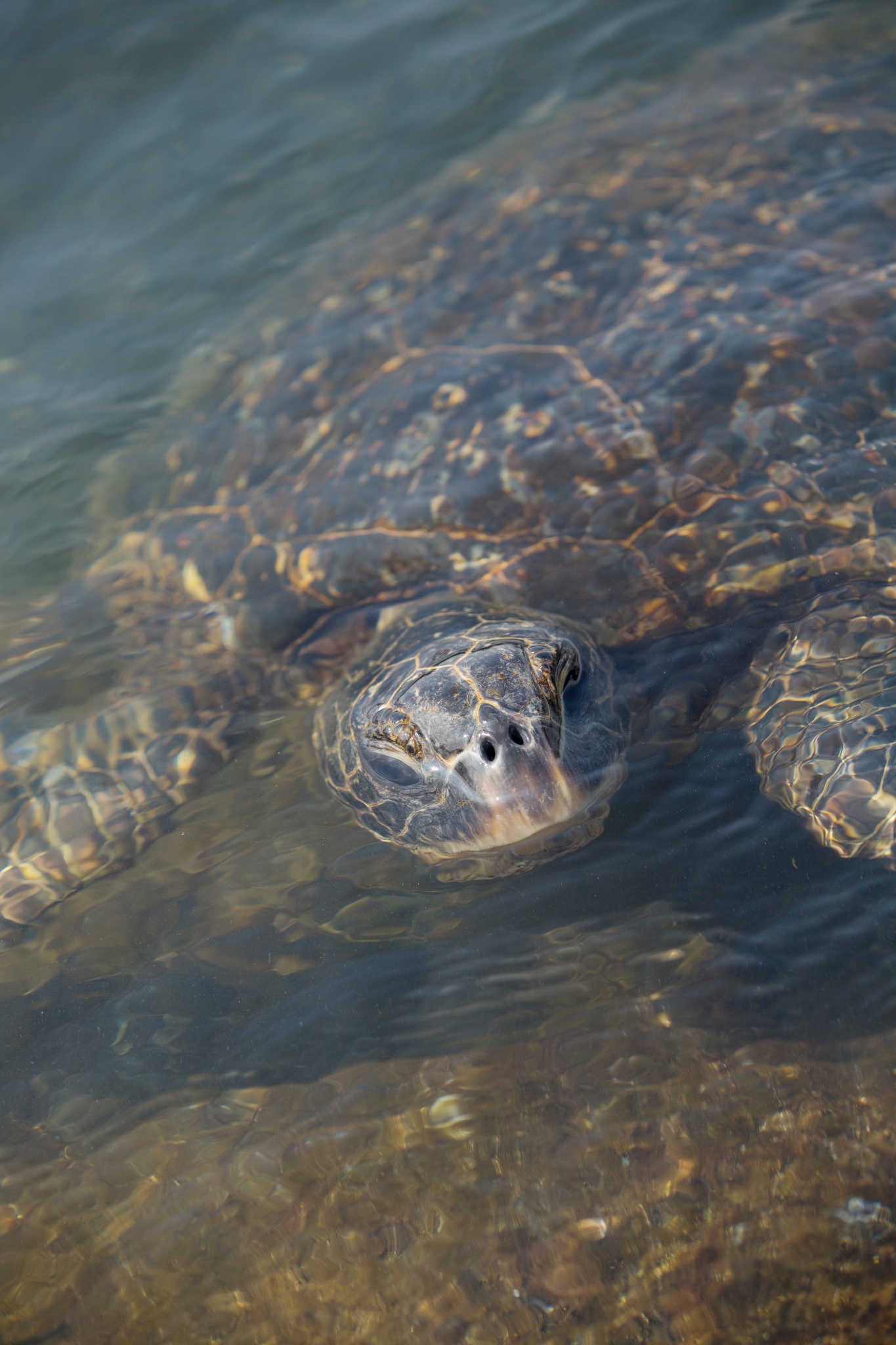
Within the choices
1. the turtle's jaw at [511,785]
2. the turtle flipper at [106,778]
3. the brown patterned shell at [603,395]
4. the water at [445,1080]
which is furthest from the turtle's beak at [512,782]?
the turtle flipper at [106,778]

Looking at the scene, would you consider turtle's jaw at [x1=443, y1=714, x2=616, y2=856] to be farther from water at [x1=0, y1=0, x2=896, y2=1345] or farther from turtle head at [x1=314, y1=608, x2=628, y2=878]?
water at [x1=0, y1=0, x2=896, y2=1345]

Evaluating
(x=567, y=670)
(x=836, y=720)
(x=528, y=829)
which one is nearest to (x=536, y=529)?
(x=567, y=670)

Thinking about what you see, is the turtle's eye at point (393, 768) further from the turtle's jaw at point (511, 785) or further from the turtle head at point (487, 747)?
the turtle's jaw at point (511, 785)

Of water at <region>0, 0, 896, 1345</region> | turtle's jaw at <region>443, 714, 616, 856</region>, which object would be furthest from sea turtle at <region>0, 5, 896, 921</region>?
water at <region>0, 0, 896, 1345</region>

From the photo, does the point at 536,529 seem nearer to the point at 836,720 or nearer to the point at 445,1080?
the point at 836,720

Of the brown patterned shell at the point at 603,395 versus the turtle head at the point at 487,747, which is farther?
the brown patterned shell at the point at 603,395

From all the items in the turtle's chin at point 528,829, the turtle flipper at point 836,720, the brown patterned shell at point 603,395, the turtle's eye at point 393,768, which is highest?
the brown patterned shell at point 603,395

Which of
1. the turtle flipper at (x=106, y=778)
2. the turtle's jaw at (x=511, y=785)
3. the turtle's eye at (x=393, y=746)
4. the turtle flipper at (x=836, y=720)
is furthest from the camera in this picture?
the turtle flipper at (x=106, y=778)
